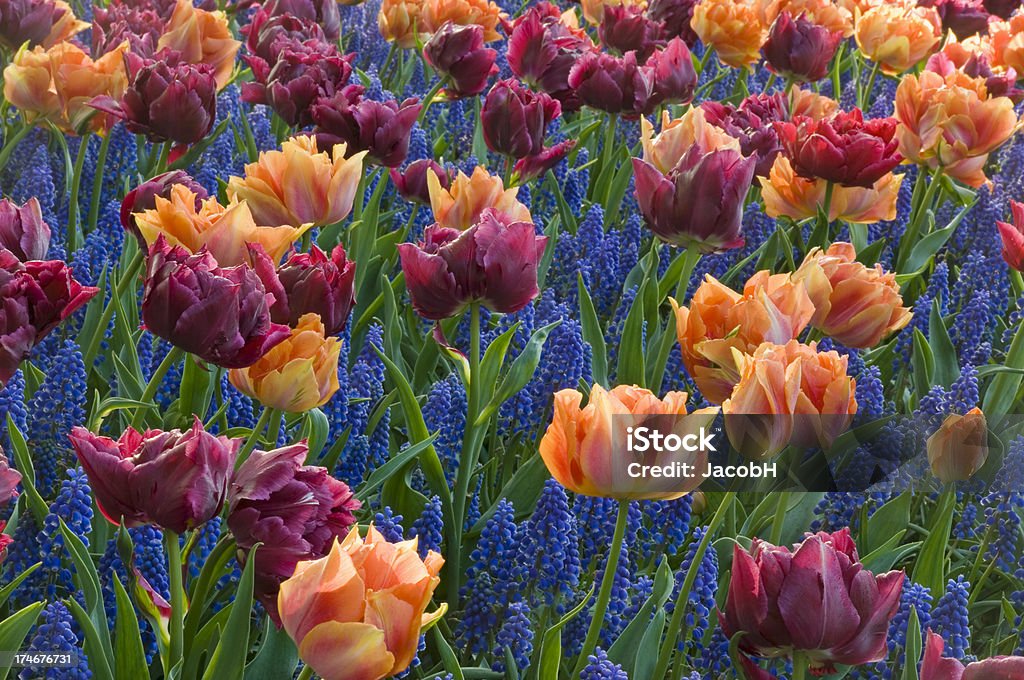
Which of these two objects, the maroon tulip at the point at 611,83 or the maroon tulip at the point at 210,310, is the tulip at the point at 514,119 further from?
the maroon tulip at the point at 210,310

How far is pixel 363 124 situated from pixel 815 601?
1352mm

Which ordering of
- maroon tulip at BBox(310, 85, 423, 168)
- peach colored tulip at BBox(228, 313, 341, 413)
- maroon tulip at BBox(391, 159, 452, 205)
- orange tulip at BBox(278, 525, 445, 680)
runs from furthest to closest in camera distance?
maroon tulip at BBox(391, 159, 452, 205), maroon tulip at BBox(310, 85, 423, 168), peach colored tulip at BBox(228, 313, 341, 413), orange tulip at BBox(278, 525, 445, 680)

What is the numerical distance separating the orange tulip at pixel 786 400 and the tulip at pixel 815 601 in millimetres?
153

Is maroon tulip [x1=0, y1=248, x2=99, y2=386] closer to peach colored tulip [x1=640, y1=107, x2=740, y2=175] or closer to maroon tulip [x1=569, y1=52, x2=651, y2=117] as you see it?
peach colored tulip [x1=640, y1=107, x2=740, y2=175]

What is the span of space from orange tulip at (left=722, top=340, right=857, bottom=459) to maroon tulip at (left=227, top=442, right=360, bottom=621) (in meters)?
0.43

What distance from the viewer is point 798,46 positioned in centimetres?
295

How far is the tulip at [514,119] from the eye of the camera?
233 cm

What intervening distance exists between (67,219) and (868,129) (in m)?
1.58

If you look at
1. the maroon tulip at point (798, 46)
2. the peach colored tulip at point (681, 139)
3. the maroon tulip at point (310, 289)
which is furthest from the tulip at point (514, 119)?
the maroon tulip at point (310, 289)

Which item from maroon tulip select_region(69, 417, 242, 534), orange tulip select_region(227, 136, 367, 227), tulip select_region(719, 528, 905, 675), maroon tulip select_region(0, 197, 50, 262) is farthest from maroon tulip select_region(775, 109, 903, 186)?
maroon tulip select_region(69, 417, 242, 534)

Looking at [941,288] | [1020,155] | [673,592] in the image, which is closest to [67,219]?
[673,592]

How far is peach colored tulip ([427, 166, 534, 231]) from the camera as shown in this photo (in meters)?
1.84

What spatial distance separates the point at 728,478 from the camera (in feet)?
4.66

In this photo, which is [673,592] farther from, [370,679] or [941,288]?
[941,288]
